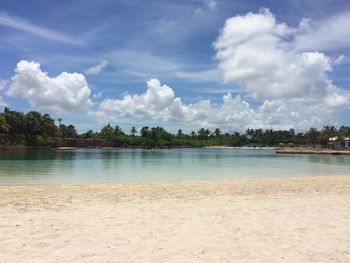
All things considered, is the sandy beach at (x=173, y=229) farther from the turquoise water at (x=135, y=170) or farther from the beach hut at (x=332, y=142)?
the beach hut at (x=332, y=142)

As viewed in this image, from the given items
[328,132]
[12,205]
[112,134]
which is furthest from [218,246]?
[112,134]

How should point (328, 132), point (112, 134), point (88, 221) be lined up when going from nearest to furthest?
1. point (88, 221)
2. point (328, 132)
3. point (112, 134)

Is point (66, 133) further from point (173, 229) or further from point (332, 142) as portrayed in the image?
Answer: point (173, 229)

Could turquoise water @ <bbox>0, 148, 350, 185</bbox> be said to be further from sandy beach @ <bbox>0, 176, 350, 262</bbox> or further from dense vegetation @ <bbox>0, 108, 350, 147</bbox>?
dense vegetation @ <bbox>0, 108, 350, 147</bbox>

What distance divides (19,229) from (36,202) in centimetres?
417

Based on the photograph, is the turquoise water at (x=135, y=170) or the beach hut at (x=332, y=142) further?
the beach hut at (x=332, y=142)

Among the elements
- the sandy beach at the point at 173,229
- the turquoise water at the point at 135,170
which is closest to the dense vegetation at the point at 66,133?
the turquoise water at the point at 135,170

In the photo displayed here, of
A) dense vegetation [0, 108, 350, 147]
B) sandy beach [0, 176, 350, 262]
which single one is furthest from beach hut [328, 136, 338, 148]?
sandy beach [0, 176, 350, 262]

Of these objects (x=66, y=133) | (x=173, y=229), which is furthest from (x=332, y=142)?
(x=173, y=229)

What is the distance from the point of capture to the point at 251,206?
11.9m

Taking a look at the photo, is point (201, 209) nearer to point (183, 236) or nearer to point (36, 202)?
point (183, 236)

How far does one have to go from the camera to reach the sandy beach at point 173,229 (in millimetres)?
6703

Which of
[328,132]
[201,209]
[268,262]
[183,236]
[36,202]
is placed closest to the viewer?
[268,262]

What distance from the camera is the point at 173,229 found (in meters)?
8.57
